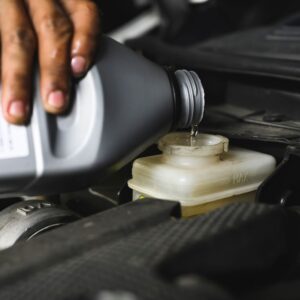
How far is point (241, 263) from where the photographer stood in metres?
0.45

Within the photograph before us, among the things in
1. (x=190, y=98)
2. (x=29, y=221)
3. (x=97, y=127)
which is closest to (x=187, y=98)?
(x=190, y=98)

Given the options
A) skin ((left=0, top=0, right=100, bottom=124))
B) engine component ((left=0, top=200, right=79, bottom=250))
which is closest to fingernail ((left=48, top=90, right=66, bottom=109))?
skin ((left=0, top=0, right=100, bottom=124))

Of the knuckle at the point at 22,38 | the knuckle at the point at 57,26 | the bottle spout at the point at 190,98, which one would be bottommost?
the bottle spout at the point at 190,98

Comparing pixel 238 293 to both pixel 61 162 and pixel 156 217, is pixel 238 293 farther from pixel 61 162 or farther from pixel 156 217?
pixel 61 162

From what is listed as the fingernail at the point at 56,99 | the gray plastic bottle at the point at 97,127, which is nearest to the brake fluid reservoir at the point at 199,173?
the gray plastic bottle at the point at 97,127

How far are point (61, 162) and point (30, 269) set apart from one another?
194mm

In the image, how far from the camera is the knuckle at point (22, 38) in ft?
2.17

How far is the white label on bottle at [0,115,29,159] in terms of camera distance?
25.6 inches

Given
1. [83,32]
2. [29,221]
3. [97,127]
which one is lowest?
[29,221]

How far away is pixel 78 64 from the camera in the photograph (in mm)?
659

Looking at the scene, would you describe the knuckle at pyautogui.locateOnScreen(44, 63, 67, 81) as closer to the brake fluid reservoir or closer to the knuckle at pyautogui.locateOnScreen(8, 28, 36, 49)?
the knuckle at pyautogui.locateOnScreen(8, 28, 36, 49)

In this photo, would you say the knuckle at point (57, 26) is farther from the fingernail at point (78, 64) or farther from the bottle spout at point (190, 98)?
the bottle spout at point (190, 98)

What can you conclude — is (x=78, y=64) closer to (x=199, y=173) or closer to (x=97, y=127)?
(x=97, y=127)

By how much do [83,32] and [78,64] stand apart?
0.18 ft
